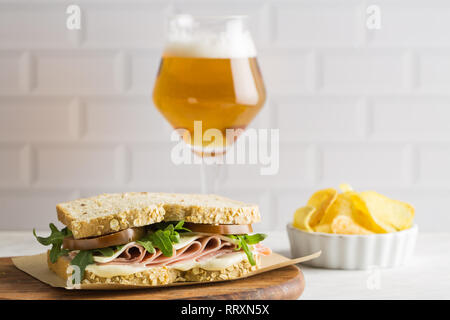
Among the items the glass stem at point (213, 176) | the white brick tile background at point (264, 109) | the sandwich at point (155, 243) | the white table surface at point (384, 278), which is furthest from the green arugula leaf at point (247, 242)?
the white brick tile background at point (264, 109)

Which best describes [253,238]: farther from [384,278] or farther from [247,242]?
[384,278]

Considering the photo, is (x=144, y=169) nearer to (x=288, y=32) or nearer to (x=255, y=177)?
(x=255, y=177)

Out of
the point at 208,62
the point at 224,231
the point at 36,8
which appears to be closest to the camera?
the point at 224,231

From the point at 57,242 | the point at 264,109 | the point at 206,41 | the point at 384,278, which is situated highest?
the point at 206,41

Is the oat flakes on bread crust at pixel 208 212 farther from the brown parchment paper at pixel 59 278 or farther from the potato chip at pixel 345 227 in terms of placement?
the potato chip at pixel 345 227

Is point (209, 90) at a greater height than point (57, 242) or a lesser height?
greater

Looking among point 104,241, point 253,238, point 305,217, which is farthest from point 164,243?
point 305,217
